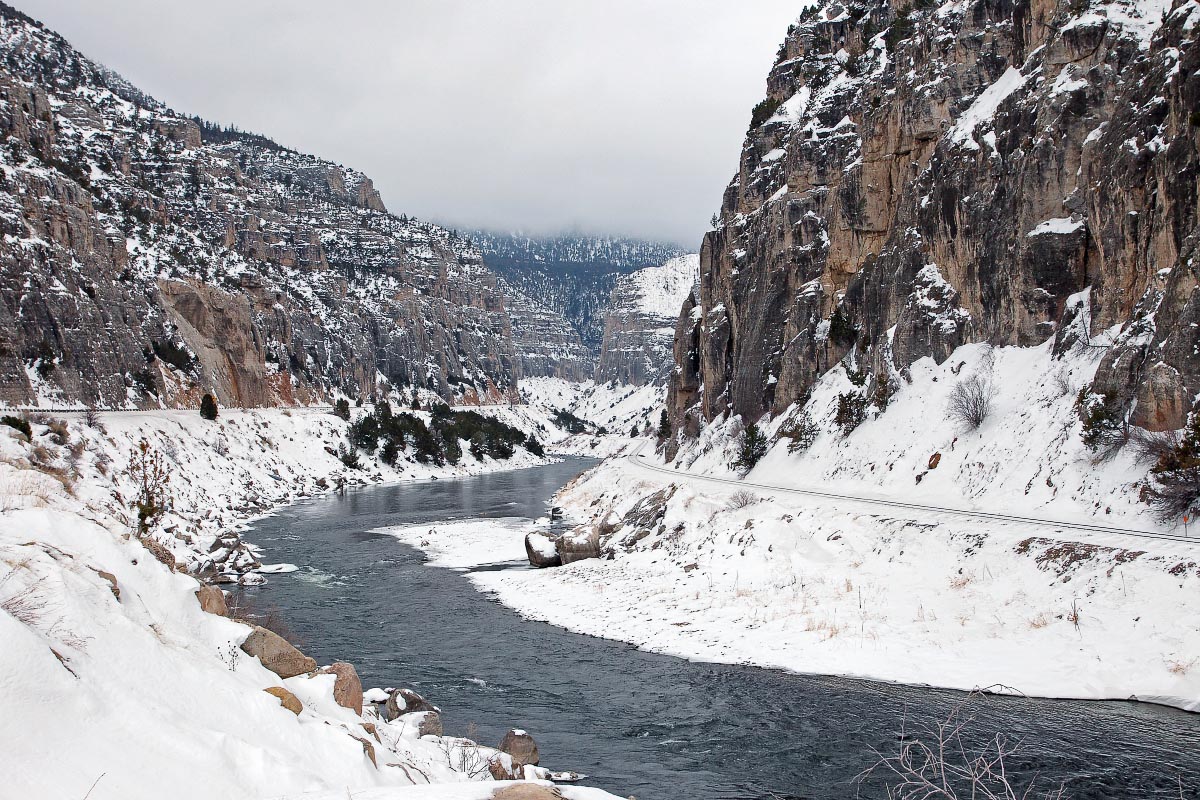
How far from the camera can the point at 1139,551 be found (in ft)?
60.0

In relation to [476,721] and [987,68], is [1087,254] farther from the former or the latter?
[476,721]

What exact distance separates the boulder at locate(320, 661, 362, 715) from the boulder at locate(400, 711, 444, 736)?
59.9 inches

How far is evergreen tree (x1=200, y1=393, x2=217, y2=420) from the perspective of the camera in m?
75.8

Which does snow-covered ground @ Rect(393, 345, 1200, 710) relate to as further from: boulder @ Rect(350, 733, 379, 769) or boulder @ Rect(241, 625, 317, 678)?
boulder @ Rect(350, 733, 379, 769)

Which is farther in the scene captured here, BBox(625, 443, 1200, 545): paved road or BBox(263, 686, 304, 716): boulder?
BBox(625, 443, 1200, 545): paved road

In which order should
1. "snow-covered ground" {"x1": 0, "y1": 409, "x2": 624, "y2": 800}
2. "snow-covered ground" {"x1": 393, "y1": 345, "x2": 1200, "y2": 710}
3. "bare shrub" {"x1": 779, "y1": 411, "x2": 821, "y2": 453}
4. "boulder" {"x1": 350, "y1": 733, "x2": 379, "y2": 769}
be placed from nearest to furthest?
1. "snow-covered ground" {"x1": 0, "y1": 409, "x2": 624, "y2": 800}
2. "boulder" {"x1": 350, "y1": 733, "x2": 379, "y2": 769}
3. "snow-covered ground" {"x1": 393, "y1": 345, "x2": 1200, "y2": 710}
4. "bare shrub" {"x1": 779, "y1": 411, "x2": 821, "y2": 453}

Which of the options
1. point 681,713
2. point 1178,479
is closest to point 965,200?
point 1178,479

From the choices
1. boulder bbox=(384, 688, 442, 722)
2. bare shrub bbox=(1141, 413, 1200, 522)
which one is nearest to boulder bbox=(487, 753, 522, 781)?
boulder bbox=(384, 688, 442, 722)

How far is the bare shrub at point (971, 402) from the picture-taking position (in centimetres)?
3272

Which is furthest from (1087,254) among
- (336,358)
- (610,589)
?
(336,358)

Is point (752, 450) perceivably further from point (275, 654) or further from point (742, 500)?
point (275, 654)

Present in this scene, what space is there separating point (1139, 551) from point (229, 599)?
90.5 ft

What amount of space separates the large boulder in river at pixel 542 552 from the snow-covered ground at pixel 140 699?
20963 mm

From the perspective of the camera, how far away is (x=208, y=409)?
7612 cm
